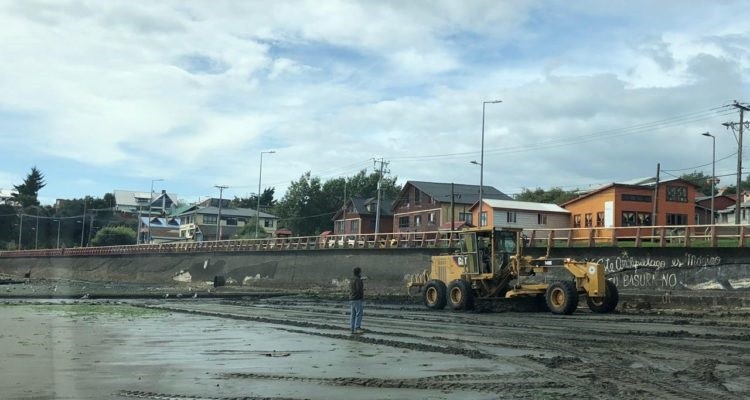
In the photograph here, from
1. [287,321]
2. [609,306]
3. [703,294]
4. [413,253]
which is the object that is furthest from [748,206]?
[287,321]

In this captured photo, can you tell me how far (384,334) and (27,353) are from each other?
789 centimetres

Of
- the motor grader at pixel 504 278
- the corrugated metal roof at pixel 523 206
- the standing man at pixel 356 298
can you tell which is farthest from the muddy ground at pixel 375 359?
the corrugated metal roof at pixel 523 206

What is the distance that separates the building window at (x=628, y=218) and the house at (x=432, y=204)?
17.7m

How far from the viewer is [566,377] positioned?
10.3 meters

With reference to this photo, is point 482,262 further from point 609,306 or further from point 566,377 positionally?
point 566,377

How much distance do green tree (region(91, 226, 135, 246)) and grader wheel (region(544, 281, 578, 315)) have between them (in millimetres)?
115751

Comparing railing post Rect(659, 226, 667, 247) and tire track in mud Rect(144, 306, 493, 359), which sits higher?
railing post Rect(659, 226, 667, 247)

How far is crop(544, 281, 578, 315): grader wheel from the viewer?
74.4ft

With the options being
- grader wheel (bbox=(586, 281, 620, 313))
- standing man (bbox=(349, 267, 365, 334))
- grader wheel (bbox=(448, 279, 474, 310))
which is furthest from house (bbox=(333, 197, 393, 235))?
standing man (bbox=(349, 267, 365, 334))

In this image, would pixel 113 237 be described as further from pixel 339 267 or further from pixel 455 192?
pixel 339 267

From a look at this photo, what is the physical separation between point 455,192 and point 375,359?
78324 millimetres

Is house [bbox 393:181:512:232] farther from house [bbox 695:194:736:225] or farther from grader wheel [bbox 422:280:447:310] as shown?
grader wheel [bbox 422:280:447:310]

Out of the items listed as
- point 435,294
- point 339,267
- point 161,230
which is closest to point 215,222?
point 161,230

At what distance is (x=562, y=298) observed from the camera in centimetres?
2305
